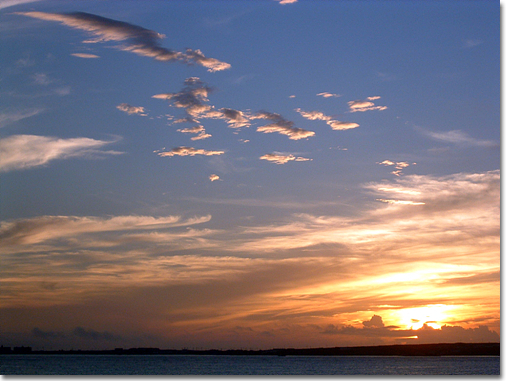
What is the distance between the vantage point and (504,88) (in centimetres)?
1689

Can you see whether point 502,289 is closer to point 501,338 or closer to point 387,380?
point 501,338

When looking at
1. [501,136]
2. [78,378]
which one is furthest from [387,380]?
[78,378]

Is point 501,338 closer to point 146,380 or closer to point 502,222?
point 502,222

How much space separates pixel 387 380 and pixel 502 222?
6295 millimetres

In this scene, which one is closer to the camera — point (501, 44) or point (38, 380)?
point (38, 380)

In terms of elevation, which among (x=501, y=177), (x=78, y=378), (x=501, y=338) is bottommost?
→ (x=78, y=378)

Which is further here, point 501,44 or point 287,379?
point 501,44

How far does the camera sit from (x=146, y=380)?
53.5ft

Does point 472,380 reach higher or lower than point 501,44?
lower

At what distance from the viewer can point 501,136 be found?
55.8ft

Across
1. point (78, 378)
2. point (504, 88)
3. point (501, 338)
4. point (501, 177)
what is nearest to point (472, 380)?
point (501, 338)

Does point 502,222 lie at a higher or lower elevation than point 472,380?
higher

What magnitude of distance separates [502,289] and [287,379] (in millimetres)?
7498

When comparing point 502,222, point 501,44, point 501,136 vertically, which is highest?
point 501,44
